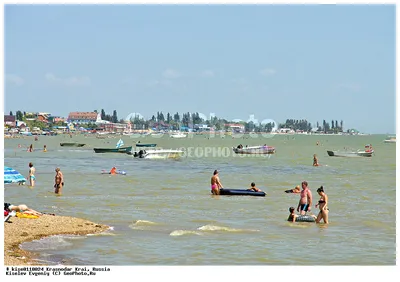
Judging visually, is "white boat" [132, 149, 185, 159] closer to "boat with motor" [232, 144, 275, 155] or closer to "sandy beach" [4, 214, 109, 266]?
"boat with motor" [232, 144, 275, 155]

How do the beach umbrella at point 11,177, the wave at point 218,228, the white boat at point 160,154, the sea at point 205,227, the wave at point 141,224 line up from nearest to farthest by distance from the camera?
1. the sea at point 205,227
2. the wave at point 218,228
3. the wave at point 141,224
4. the beach umbrella at point 11,177
5. the white boat at point 160,154

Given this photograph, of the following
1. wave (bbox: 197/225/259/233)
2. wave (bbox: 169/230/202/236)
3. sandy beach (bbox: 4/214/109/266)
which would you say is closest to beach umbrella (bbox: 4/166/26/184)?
sandy beach (bbox: 4/214/109/266)

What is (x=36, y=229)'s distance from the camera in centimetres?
2119

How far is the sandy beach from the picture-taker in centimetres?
1855

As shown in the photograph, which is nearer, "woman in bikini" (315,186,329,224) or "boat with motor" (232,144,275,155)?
"woman in bikini" (315,186,329,224)

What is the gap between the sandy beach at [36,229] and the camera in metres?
18.5

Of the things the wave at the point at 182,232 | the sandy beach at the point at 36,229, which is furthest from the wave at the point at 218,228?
the sandy beach at the point at 36,229

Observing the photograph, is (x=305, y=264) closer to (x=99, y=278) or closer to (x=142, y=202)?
(x=99, y=278)

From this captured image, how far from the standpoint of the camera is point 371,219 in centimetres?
2728

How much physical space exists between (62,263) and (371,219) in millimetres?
14945

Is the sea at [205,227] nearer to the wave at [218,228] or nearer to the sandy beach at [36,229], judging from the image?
the wave at [218,228]

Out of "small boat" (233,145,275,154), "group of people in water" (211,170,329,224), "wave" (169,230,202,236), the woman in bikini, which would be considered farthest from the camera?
"small boat" (233,145,275,154)

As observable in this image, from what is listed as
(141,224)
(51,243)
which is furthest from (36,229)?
(141,224)

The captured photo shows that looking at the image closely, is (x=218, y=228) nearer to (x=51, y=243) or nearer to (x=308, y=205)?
(x=308, y=205)
